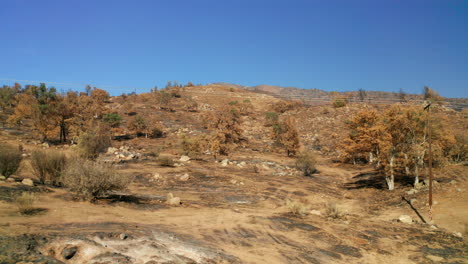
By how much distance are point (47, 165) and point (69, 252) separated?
10692 millimetres

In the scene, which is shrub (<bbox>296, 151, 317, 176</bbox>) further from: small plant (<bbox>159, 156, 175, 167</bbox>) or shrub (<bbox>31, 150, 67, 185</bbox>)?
shrub (<bbox>31, 150, 67, 185</bbox>)

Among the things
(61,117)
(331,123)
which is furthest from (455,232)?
(331,123)

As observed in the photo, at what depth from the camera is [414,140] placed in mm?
19469

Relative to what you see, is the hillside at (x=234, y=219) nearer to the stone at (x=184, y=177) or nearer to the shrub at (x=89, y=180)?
the stone at (x=184, y=177)

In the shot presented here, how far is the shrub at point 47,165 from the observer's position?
50.1 feet

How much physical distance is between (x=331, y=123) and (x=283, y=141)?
21.0 m

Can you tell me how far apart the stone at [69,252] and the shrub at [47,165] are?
9814 mm

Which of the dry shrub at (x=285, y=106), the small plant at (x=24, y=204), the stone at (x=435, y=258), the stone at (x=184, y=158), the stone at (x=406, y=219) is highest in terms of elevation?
the dry shrub at (x=285, y=106)

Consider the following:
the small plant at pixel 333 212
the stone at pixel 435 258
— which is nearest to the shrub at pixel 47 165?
the small plant at pixel 333 212

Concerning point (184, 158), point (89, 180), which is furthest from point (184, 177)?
point (89, 180)

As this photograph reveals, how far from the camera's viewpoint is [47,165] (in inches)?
608

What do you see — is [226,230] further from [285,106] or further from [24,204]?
[285,106]

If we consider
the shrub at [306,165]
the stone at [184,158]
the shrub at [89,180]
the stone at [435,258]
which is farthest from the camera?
the stone at [184,158]

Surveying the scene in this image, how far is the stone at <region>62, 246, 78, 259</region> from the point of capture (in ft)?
21.6
